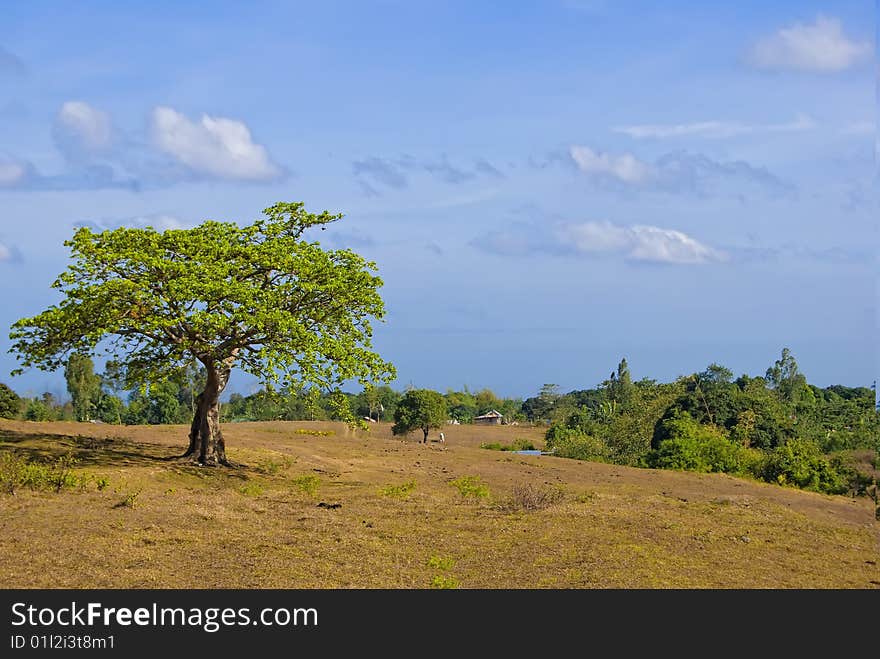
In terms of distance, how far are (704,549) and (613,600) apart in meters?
5.02

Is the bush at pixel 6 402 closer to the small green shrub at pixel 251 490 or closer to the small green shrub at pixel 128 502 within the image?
the small green shrub at pixel 251 490

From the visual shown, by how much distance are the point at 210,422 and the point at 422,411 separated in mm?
24046

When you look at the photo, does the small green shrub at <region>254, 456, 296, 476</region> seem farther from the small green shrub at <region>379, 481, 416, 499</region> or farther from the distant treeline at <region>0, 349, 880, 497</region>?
the small green shrub at <region>379, 481, 416, 499</region>

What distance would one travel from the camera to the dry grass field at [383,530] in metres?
14.1

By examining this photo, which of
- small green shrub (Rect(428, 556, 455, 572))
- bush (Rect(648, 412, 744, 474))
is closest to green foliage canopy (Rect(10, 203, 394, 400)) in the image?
small green shrub (Rect(428, 556, 455, 572))

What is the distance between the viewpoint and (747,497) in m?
29.2

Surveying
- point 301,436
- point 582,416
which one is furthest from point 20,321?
point 582,416

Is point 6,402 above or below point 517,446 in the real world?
above

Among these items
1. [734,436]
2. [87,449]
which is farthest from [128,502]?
[734,436]

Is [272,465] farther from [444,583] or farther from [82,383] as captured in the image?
[82,383]

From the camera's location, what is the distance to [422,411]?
163 ft

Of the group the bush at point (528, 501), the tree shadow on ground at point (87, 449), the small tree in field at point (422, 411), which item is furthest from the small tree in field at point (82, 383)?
the bush at point (528, 501)

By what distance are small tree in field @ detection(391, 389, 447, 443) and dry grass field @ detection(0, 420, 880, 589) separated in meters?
18.5

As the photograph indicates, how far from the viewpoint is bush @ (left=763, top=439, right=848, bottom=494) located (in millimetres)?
39281
